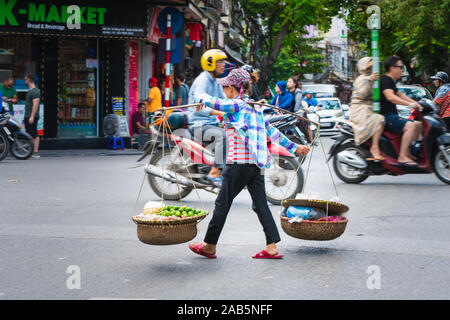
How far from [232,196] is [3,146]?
1020 cm

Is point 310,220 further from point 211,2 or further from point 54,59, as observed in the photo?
point 211,2

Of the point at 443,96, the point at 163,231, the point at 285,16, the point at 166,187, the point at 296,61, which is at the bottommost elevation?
the point at 166,187

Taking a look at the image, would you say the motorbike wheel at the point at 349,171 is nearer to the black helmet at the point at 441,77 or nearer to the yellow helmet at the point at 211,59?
the yellow helmet at the point at 211,59

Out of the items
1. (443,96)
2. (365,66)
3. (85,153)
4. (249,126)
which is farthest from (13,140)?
(249,126)

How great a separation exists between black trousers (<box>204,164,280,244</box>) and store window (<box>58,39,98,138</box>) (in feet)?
46.4

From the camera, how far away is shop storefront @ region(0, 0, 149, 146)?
58.8 feet

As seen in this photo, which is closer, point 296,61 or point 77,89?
point 77,89

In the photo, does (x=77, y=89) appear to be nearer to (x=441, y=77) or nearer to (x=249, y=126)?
(x=441, y=77)

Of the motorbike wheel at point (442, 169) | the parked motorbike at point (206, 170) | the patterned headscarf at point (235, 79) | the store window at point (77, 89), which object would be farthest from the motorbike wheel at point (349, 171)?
the store window at point (77, 89)

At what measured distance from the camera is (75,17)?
59.6 ft

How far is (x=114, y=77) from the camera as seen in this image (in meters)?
19.7

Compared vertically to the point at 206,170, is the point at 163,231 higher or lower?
lower
